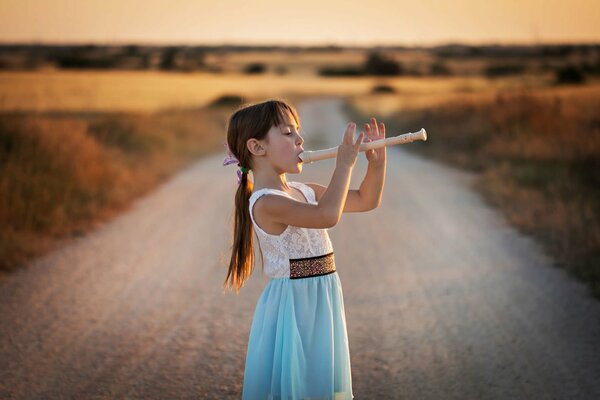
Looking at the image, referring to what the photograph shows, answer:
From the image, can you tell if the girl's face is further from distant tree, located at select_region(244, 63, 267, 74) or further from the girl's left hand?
distant tree, located at select_region(244, 63, 267, 74)

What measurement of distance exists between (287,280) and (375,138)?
56cm

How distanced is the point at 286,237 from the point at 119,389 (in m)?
1.44

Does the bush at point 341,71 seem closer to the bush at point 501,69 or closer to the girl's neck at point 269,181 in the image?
the bush at point 501,69

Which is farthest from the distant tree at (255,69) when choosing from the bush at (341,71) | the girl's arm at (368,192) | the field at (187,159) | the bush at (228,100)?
the girl's arm at (368,192)

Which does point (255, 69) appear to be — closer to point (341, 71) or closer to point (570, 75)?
point (341, 71)

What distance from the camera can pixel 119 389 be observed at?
3.63m

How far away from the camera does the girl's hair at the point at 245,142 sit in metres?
2.61

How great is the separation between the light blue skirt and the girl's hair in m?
0.23

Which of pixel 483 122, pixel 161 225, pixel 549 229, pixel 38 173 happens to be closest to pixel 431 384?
pixel 549 229

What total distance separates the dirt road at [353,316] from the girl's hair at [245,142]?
0.95m

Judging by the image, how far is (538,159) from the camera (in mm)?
12023

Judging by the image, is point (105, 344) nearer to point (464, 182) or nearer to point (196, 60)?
point (464, 182)

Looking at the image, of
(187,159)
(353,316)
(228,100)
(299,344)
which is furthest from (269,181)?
(228,100)

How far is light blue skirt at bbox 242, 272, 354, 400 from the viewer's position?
2629 millimetres
